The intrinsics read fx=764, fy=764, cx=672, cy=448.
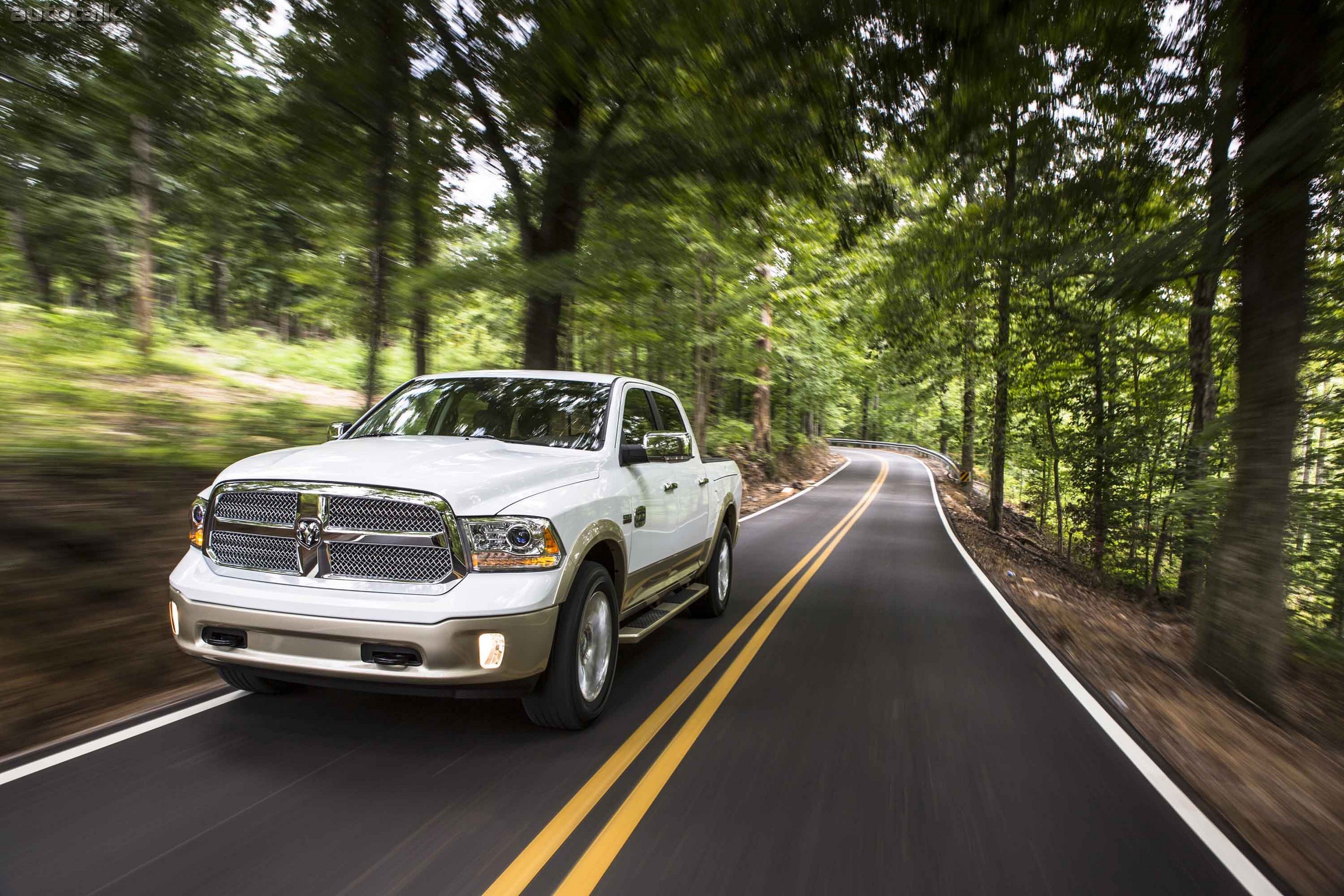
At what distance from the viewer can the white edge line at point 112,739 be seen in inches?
133

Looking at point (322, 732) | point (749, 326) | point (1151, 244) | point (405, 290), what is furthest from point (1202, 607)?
point (749, 326)

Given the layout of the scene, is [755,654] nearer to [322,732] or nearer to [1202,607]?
[322,732]

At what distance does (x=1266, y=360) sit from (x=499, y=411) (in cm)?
566

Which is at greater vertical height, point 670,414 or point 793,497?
point 670,414

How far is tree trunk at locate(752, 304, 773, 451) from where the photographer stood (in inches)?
977

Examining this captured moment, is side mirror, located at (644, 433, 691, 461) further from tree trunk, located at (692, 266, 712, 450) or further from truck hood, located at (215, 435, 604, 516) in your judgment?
tree trunk, located at (692, 266, 712, 450)

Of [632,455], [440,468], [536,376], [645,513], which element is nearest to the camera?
[440,468]

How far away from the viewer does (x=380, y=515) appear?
11.8 ft

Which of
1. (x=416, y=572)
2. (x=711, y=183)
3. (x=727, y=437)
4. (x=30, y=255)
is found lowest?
(x=416, y=572)

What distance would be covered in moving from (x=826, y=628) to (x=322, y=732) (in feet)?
15.3

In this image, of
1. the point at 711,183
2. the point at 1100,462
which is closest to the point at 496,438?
the point at 711,183

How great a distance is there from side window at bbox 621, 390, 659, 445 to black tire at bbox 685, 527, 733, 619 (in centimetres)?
180

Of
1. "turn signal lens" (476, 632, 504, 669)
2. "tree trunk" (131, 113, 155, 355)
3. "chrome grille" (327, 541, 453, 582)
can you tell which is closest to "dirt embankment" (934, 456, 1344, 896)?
"turn signal lens" (476, 632, 504, 669)

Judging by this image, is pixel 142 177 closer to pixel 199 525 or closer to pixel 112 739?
pixel 199 525
